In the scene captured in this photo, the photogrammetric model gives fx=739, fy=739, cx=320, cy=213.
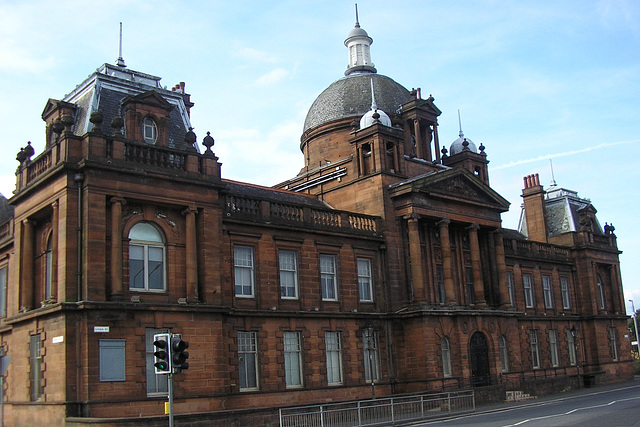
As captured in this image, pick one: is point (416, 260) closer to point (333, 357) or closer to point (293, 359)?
point (333, 357)

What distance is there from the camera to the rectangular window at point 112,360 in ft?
81.3

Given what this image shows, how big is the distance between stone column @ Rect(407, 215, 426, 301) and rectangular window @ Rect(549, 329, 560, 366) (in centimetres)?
1756

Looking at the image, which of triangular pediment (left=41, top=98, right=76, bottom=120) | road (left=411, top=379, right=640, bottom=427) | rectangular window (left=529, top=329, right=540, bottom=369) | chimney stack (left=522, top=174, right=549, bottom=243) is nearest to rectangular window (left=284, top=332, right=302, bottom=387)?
road (left=411, top=379, right=640, bottom=427)

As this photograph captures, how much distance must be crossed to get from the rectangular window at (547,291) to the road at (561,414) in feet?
45.0

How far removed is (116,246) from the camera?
2592cm

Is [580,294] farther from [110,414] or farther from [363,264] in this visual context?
[110,414]

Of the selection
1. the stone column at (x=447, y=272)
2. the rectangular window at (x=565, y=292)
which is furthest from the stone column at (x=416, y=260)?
the rectangular window at (x=565, y=292)

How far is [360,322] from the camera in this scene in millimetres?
35250

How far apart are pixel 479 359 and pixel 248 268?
14.5 m

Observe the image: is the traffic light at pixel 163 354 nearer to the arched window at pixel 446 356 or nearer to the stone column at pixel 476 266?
the arched window at pixel 446 356

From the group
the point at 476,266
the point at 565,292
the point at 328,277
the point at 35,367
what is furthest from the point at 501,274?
the point at 35,367

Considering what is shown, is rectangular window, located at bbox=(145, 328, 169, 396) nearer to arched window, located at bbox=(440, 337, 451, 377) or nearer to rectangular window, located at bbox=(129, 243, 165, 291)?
rectangular window, located at bbox=(129, 243, 165, 291)

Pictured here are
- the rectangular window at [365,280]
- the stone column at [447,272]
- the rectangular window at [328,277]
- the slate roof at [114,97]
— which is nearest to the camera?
the slate roof at [114,97]

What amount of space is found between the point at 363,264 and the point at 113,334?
14762mm
